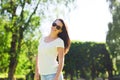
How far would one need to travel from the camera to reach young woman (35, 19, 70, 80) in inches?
254

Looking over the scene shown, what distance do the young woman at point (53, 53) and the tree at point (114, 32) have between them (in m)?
48.6

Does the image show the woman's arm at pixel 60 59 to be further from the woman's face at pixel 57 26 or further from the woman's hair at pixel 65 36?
the woman's face at pixel 57 26

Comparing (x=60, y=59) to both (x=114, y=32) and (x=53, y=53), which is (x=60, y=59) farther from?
(x=114, y=32)

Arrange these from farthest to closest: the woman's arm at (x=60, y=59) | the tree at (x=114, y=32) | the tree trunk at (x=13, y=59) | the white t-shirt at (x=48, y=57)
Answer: the tree at (x=114, y=32) < the tree trunk at (x=13, y=59) < the white t-shirt at (x=48, y=57) < the woman's arm at (x=60, y=59)

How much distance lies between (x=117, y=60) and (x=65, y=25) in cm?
4996

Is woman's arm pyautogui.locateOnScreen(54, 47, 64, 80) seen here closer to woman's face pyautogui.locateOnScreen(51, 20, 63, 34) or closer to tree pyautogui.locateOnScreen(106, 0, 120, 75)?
woman's face pyautogui.locateOnScreen(51, 20, 63, 34)

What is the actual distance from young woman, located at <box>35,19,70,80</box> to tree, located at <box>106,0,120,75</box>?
159 feet

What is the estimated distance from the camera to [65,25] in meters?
6.61

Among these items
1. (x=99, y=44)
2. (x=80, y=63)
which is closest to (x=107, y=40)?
(x=99, y=44)

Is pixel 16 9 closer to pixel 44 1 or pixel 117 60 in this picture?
pixel 44 1

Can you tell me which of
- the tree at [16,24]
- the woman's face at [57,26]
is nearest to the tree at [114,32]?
the tree at [16,24]

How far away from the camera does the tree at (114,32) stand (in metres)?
54.9

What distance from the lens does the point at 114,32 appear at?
55188mm

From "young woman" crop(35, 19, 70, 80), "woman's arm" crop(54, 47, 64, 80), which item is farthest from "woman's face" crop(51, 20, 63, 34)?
"woman's arm" crop(54, 47, 64, 80)
